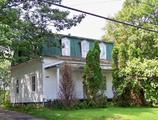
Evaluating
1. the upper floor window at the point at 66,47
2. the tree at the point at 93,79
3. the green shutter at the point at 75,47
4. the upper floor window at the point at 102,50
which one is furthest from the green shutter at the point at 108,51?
the tree at the point at 93,79

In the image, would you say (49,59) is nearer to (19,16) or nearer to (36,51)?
(36,51)

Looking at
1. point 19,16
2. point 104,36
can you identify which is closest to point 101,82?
point 19,16

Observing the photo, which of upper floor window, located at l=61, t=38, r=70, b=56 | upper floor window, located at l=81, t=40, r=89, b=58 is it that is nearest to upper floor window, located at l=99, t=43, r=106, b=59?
upper floor window, located at l=81, t=40, r=89, b=58

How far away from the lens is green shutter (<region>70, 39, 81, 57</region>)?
30.6m

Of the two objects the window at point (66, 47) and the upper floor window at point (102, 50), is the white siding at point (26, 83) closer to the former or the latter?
the window at point (66, 47)

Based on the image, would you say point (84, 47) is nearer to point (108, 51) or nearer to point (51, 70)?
point (108, 51)

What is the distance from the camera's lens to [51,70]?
2767 cm

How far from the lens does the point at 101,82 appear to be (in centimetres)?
2564

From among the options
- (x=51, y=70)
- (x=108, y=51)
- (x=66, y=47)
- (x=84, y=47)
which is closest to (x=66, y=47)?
(x=66, y=47)

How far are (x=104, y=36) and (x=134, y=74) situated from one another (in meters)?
22.3

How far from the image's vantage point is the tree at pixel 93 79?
82.8 ft

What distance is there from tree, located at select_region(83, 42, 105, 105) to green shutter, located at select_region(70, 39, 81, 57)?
4.90 meters

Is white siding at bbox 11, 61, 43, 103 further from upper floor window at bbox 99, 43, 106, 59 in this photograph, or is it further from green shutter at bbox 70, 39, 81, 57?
upper floor window at bbox 99, 43, 106, 59

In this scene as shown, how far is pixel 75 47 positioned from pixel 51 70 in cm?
423
